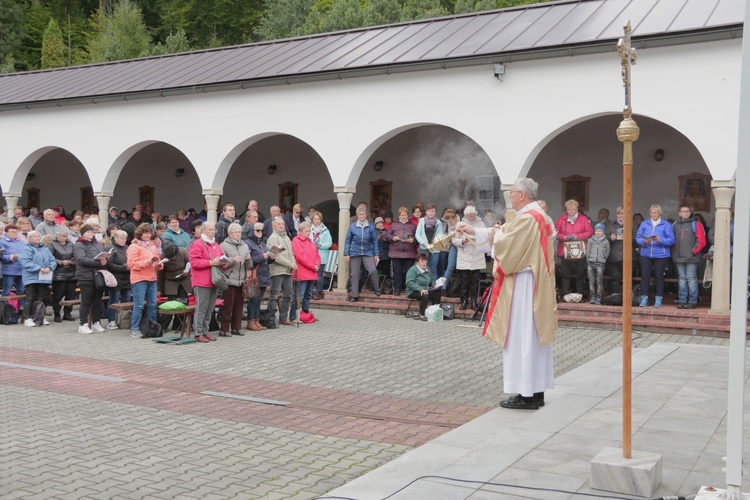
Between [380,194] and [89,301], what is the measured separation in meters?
10.0

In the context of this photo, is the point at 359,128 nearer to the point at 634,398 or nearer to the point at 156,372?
the point at 156,372

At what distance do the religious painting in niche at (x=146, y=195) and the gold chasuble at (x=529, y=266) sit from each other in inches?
782

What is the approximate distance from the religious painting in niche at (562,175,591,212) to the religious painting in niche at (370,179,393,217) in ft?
15.9

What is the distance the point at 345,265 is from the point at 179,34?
122 ft

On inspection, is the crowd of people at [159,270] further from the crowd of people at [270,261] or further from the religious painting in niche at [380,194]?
the religious painting in niche at [380,194]

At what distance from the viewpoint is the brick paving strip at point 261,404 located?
7.00m

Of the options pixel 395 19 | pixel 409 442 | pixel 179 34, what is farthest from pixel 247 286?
pixel 179 34

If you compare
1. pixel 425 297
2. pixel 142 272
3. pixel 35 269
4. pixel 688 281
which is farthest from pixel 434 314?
pixel 35 269

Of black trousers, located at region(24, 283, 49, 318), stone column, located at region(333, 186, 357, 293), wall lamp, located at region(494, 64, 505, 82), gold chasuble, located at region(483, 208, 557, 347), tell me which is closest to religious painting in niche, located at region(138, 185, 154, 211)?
stone column, located at region(333, 186, 357, 293)

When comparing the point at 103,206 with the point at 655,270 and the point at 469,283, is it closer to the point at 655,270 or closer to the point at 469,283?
the point at 469,283

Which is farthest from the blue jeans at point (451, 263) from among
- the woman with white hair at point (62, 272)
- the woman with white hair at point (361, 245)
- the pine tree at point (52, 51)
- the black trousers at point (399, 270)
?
the pine tree at point (52, 51)

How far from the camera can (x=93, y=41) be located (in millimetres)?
53156

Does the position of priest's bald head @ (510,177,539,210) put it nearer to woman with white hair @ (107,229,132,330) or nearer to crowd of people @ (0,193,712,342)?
crowd of people @ (0,193,712,342)

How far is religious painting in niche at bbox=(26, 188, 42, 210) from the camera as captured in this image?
27.6 metres
